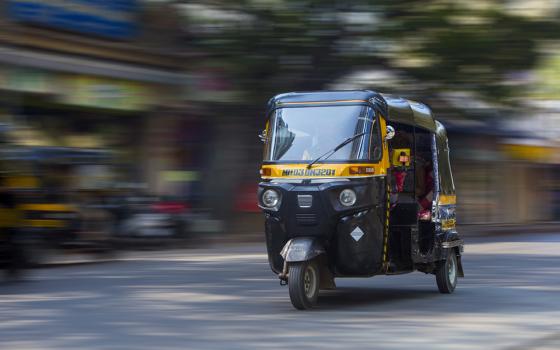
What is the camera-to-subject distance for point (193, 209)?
880 inches

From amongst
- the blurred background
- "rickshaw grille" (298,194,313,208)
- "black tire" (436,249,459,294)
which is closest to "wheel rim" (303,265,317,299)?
"rickshaw grille" (298,194,313,208)

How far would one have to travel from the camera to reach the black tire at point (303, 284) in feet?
32.3

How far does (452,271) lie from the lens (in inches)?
485

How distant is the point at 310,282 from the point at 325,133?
1.52 meters

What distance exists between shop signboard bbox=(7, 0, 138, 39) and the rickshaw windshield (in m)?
10.6

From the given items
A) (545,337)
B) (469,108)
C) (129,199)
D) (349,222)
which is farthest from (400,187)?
(469,108)

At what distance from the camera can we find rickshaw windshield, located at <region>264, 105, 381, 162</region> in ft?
33.6

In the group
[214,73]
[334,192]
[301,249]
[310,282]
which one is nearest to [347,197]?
[334,192]

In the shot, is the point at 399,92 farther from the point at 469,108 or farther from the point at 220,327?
the point at 220,327

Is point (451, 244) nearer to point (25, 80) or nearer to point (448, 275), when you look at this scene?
point (448, 275)

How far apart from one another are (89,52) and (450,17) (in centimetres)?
→ 761

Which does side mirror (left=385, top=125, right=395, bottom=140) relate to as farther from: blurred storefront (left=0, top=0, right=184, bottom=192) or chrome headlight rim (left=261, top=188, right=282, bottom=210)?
blurred storefront (left=0, top=0, right=184, bottom=192)

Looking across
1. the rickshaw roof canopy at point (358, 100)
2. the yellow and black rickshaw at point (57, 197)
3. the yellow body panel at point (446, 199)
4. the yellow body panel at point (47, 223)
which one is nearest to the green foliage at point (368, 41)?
the yellow and black rickshaw at point (57, 197)

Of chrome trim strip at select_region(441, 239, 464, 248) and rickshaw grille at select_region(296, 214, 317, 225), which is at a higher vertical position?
rickshaw grille at select_region(296, 214, 317, 225)
